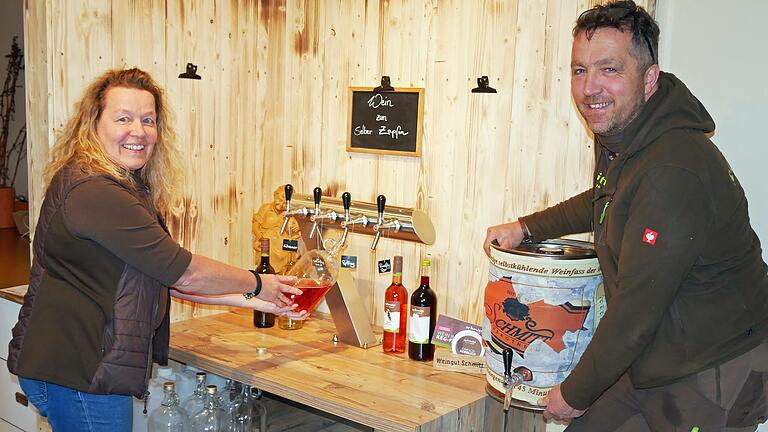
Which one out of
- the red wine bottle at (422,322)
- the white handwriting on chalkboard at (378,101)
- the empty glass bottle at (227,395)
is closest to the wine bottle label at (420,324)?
the red wine bottle at (422,322)

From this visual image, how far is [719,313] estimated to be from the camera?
5.14 feet

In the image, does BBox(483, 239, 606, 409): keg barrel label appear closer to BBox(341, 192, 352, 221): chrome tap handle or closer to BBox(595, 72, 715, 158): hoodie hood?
BBox(595, 72, 715, 158): hoodie hood

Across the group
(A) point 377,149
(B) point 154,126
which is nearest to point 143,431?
(B) point 154,126

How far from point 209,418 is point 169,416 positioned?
12cm

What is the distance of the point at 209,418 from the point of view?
2.31 m

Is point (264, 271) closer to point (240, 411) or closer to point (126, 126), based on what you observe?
point (240, 411)

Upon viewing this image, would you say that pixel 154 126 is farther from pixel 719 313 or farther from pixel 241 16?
pixel 719 313

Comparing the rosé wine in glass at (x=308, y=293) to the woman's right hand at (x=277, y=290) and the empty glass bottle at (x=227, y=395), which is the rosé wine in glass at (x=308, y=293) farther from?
the empty glass bottle at (x=227, y=395)

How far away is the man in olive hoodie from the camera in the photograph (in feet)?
4.89

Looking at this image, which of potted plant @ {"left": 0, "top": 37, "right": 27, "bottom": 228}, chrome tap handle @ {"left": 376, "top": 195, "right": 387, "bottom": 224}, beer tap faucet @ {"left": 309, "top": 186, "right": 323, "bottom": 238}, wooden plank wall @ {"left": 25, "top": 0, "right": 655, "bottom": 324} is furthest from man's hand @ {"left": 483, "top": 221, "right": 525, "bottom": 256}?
potted plant @ {"left": 0, "top": 37, "right": 27, "bottom": 228}

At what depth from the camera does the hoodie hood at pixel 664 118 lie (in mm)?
1579

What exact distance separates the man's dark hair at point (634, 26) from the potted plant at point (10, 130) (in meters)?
4.23

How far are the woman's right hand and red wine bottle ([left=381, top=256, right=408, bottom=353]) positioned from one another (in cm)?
31

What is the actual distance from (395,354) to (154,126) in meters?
1.02
